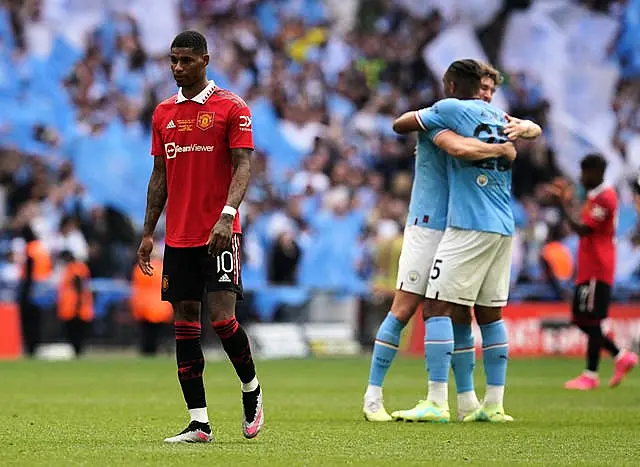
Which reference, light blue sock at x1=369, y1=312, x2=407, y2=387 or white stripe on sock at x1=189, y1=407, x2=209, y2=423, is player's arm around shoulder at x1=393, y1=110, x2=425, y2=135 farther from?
white stripe on sock at x1=189, y1=407, x2=209, y2=423

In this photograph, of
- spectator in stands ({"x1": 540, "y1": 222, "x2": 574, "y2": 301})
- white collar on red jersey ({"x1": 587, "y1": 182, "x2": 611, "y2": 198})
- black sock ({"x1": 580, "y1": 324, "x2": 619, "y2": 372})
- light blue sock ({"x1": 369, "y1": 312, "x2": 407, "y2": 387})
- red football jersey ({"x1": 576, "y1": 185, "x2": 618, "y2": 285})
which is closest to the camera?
light blue sock ({"x1": 369, "y1": 312, "x2": 407, "y2": 387})

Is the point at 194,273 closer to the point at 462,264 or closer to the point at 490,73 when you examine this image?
the point at 462,264

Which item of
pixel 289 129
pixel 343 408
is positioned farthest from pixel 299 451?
pixel 289 129

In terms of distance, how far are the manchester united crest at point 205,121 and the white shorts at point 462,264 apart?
256cm

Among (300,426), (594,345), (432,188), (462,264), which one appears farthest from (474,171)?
(594,345)

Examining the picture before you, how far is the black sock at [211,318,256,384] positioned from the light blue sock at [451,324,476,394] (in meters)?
2.66

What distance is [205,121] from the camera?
838cm

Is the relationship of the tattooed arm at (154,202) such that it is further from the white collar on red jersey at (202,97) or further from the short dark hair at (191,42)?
the short dark hair at (191,42)

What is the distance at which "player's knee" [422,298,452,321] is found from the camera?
1038 cm

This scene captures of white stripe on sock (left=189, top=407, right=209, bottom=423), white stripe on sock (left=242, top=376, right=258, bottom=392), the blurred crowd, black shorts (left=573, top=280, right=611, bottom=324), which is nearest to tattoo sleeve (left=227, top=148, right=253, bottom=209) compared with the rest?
white stripe on sock (left=242, top=376, right=258, bottom=392)

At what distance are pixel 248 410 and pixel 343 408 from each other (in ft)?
12.0

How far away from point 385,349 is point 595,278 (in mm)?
5488

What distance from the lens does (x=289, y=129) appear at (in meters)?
28.8

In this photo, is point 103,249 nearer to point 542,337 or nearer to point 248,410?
point 542,337
